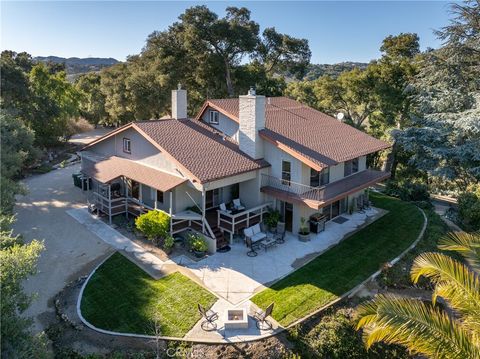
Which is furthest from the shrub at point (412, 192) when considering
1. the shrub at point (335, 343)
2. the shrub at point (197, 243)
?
the shrub at point (197, 243)

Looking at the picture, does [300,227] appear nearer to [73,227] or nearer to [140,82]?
[73,227]

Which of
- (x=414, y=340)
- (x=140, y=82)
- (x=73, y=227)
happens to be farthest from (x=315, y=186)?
(x=140, y=82)

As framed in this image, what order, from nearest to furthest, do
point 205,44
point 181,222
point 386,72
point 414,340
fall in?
1. point 414,340
2. point 181,222
3. point 386,72
4. point 205,44

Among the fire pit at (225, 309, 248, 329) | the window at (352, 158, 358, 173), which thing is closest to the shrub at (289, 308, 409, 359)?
the fire pit at (225, 309, 248, 329)

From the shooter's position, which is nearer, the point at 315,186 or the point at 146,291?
the point at 146,291

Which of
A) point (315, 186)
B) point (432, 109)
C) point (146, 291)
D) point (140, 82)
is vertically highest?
point (140, 82)

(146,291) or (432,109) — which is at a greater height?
(432,109)
